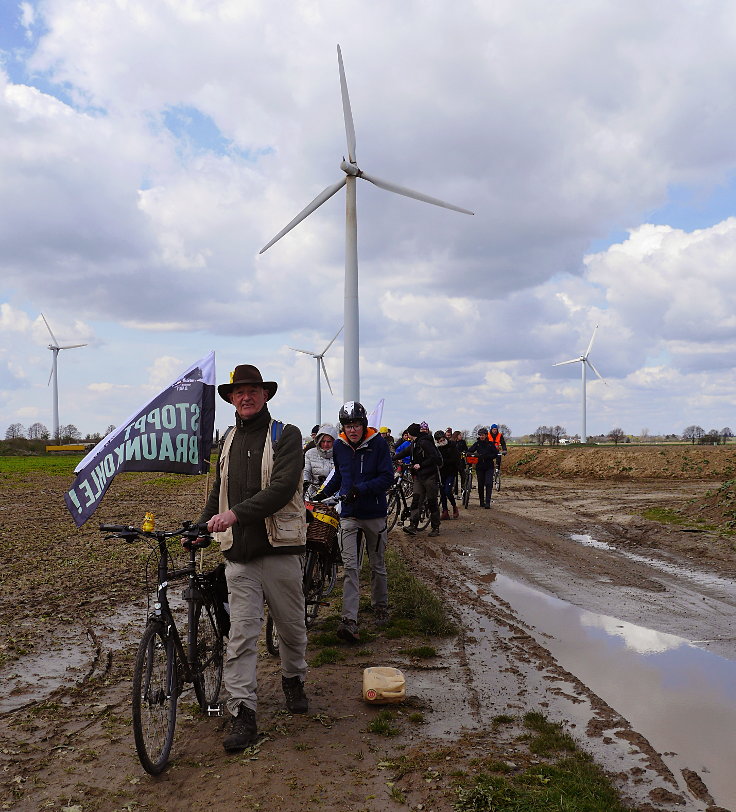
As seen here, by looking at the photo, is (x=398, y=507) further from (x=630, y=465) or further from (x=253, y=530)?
(x=630, y=465)

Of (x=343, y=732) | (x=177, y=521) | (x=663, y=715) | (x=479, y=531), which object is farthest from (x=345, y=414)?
(x=177, y=521)

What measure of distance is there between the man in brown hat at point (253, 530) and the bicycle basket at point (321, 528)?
2210mm

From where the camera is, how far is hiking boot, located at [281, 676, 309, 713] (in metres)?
5.45

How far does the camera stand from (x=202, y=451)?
19.3 feet

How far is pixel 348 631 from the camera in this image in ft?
23.8

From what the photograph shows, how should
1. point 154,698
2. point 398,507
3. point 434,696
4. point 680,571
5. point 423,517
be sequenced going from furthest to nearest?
point 423,517, point 398,507, point 680,571, point 434,696, point 154,698

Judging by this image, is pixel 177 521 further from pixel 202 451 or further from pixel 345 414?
pixel 202 451

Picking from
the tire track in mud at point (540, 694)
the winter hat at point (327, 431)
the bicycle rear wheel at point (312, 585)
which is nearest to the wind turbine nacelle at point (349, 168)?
the winter hat at point (327, 431)

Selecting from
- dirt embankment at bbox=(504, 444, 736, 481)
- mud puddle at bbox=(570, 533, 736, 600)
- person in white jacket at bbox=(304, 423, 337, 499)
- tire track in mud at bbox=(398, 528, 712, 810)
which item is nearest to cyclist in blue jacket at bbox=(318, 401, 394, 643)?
tire track in mud at bbox=(398, 528, 712, 810)

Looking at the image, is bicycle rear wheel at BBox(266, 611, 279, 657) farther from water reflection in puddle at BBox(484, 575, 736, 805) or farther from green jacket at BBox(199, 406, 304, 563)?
water reflection in puddle at BBox(484, 575, 736, 805)

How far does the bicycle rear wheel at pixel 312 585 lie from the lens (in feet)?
25.5

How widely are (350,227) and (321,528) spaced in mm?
10979

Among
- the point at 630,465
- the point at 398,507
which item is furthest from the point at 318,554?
the point at 630,465

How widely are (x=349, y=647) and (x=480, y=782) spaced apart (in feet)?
10.4
